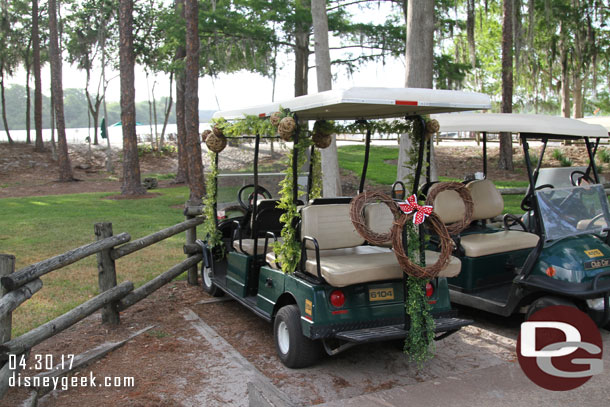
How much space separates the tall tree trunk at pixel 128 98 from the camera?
1628 cm

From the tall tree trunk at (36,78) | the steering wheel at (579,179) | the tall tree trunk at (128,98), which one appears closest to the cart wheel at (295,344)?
the steering wheel at (579,179)

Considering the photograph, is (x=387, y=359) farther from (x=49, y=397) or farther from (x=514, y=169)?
(x=514, y=169)

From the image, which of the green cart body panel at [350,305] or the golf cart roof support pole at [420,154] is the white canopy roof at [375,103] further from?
the green cart body panel at [350,305]

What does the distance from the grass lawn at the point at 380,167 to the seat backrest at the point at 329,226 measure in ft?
27.8

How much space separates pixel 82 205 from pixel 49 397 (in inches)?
498

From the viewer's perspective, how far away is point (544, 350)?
4719 mm

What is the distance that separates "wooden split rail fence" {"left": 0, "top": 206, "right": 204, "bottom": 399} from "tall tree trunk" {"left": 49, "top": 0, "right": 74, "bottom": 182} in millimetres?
16476

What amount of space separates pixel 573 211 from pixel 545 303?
Result: 3.43 feet

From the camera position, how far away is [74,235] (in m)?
10.9

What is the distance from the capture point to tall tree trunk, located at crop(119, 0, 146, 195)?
1628 cm

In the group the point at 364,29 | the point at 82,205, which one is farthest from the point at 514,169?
the point at 82,205

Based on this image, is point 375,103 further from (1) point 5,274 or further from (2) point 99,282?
(2) point 99,282

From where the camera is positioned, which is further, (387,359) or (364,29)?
(364,29)

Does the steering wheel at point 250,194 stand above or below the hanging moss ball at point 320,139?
below
